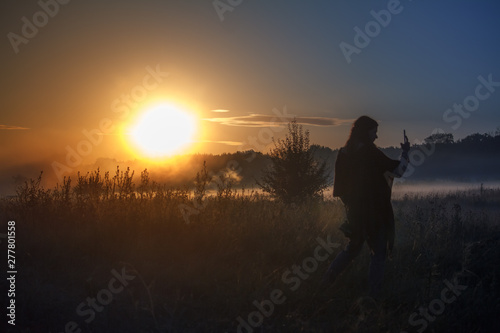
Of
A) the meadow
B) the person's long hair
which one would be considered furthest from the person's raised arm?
the meadow

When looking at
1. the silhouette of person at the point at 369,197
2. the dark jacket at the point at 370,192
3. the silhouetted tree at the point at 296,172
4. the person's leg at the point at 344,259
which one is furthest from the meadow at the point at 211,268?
the silhouetted tree at the point at 296,172

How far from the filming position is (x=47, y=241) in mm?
6980

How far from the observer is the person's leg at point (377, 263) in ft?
19.0

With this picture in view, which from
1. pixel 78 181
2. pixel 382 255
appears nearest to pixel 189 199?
pixel 78 181

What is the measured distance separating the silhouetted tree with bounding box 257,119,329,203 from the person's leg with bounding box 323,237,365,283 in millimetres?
9593

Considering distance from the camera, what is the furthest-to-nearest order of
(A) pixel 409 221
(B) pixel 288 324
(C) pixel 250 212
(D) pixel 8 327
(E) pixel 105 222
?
(A) pixel 409 221, (C) pixel 250 212, (E) pixel 105 222, (B) pixel 288 324, (D) pixel 8 327

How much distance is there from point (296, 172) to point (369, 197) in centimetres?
997

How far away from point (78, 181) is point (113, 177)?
78 centimetres

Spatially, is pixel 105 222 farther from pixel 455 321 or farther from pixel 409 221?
pixel 409 221

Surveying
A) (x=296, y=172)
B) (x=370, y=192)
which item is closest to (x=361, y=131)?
(x=370, y=192)

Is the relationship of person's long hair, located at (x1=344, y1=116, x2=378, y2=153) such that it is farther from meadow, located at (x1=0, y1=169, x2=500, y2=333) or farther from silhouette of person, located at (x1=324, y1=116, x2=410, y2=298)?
meadow, located at (x1=0, y1=169, x2=500, y2=333)

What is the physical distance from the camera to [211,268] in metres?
6.31

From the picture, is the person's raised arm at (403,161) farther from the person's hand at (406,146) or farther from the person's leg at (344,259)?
the person's leg at (344,259)

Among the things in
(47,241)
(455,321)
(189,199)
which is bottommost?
(455,321)
